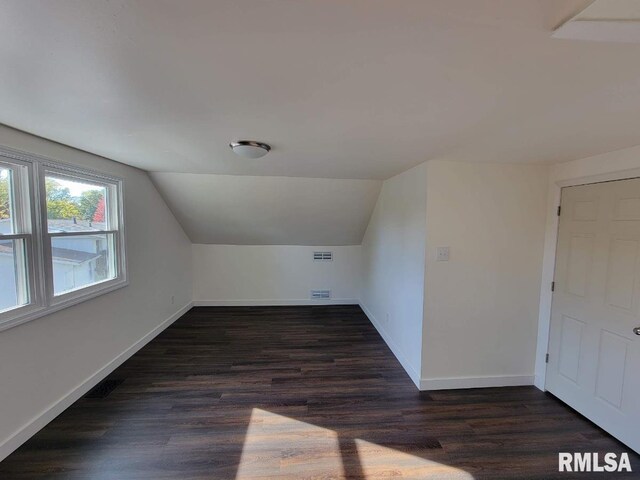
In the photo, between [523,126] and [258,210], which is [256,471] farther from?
[258,210]

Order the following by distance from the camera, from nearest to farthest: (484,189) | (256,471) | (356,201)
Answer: (256,471)
(484,189)
(356,201)

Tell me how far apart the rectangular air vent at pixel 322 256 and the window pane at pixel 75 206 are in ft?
9.95

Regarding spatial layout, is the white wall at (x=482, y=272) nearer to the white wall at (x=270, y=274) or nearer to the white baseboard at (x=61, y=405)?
the white wall at (x=270, y=274)

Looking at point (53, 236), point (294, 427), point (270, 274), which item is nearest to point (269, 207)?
point (270, 274)

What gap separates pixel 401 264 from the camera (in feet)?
10.2

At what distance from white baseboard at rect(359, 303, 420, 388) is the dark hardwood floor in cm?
9

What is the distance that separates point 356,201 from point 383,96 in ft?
9.10

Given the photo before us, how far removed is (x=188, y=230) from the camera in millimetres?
4523

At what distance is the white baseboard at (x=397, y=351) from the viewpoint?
2.74 meters

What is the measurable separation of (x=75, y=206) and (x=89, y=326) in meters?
1.07

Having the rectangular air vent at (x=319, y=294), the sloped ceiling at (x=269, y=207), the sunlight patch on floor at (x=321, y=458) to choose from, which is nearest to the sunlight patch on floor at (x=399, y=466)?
the sunlight patch on floor at (x=321, y=458)

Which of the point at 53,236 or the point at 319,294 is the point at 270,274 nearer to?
the point at 319,294

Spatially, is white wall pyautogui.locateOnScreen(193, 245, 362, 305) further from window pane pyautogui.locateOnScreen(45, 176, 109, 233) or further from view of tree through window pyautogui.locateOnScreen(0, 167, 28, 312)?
view of tree through window pyautogui.locateOnScreen(0, 167, 28, 312)

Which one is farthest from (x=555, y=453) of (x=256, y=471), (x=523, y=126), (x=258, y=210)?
(x=258, y=210)
